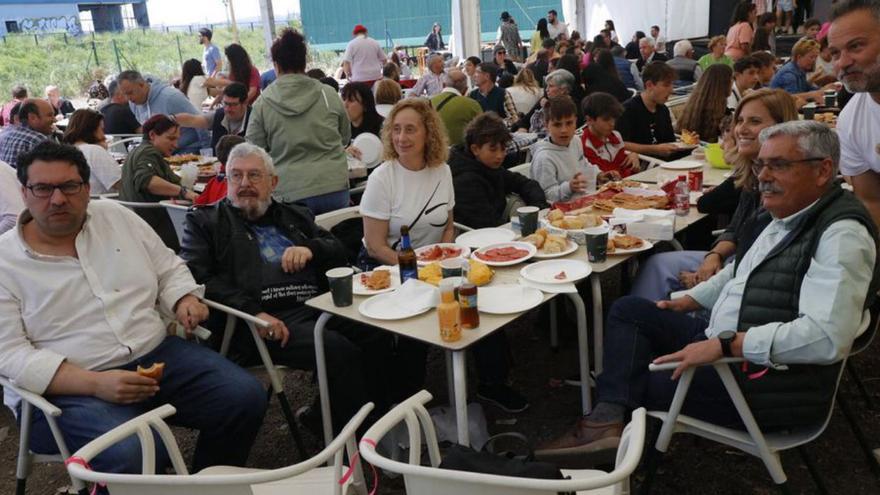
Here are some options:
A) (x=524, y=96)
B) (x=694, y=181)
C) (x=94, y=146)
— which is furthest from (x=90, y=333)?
(x=524, y=96)

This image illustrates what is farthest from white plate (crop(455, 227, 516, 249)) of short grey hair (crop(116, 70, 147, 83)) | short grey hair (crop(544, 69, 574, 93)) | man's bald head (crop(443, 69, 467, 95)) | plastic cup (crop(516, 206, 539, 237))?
man's bald head (crop(443, 69, 467, 95))

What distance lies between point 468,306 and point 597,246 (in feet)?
2.41

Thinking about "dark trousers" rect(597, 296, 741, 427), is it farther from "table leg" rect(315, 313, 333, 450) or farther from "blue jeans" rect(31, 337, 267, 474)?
"blue jeans" rect(31, 337, 267, 474)

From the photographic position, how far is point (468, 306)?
215 cm

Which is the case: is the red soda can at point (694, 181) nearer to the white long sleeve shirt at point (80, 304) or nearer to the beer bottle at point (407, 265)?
the beer bottle at point (407, 265)

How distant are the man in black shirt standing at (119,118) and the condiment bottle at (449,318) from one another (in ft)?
19.3

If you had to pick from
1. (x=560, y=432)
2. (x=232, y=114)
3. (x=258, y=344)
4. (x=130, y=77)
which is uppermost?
(x=130, y=77)

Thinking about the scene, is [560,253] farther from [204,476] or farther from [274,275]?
[204,476]

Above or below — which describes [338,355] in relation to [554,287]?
below

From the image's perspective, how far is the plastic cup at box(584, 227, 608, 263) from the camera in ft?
8.63

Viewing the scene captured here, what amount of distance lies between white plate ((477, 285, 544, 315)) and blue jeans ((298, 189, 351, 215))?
2014 mm

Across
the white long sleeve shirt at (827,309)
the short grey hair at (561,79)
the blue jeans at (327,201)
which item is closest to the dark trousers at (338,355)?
the blue jeans at (327,201)

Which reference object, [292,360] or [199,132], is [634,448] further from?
[199,132]

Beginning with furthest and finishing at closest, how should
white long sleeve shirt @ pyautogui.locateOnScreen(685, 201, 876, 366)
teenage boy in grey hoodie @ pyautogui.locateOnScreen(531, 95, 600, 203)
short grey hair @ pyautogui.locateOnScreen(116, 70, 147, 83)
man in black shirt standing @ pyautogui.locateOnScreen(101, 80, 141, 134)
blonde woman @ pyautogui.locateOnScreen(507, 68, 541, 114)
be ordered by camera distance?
blonde woman @ pyautogui.locateOnScreen(507, 68, 541, 114) → man in black shirt standing @ pyautogui.locateOnScreen(101, 80, 141, 134) → short grey hair @ pyautogui.locateOnScreen(116, 70, 147, 83) → teenage boy in grey hoodie @ pyautogui.locateOnScreen(531, 95, 600, 203) → white long sleeve shirt @ pyautogui.locateOnScreen(685, 201, 876, 366)
